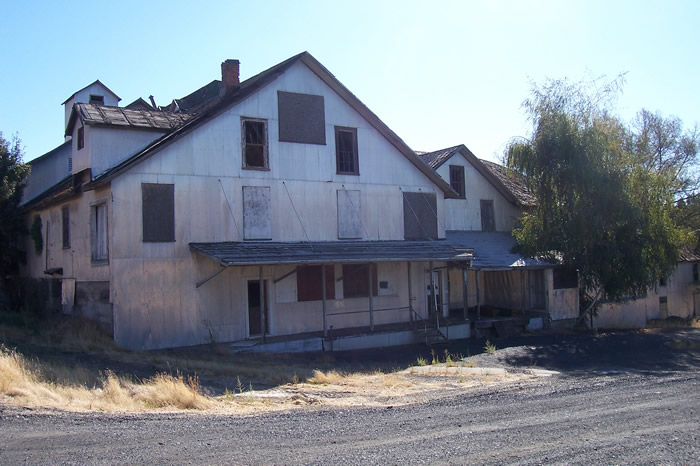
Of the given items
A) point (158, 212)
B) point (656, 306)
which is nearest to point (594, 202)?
point (656, 306)

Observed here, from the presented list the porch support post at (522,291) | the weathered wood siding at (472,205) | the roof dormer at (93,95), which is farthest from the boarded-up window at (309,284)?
the roof dormer at (93,95)

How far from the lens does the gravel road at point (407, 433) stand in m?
6.54

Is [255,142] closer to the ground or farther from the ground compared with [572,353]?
farther from the ground

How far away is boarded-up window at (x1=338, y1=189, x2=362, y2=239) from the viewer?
804 inches

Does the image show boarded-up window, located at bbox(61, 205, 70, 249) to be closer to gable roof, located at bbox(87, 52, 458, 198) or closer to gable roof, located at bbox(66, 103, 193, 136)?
gable roof, located at bbox(66, 103, 193, 136)

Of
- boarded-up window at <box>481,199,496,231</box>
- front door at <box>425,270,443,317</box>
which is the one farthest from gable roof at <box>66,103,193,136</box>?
boarded-up window at <box>481,199,496,231</box>

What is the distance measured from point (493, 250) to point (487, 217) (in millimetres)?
3572

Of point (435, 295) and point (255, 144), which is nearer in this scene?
point (255, 144)

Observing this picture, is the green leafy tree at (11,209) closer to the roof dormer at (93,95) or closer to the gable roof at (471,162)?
the roof dormer at (93,95)

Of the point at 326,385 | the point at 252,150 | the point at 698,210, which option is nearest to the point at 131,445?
the point at 326,385

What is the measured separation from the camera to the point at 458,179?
90.1 feet

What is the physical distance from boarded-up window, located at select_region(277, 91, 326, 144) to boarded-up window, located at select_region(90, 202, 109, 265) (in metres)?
5.87

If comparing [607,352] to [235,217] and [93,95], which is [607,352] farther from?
[93,95]

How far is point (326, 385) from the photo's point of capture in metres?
12.5
